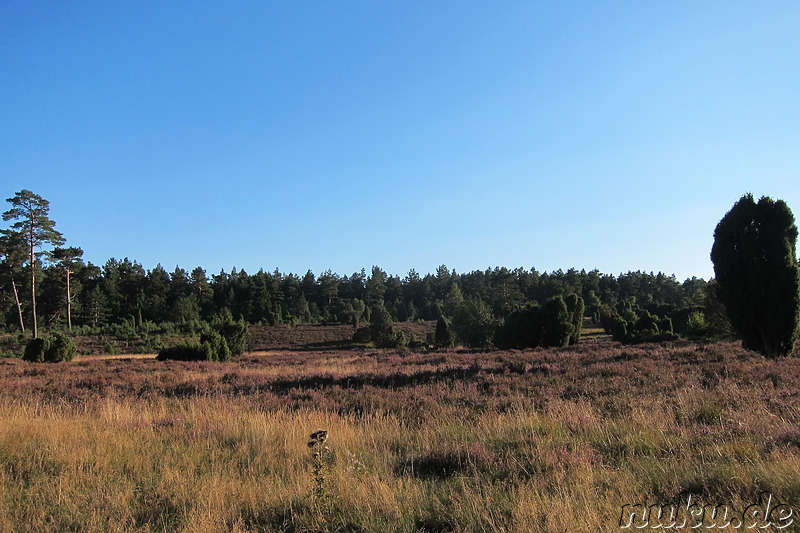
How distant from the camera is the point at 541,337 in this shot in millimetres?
32594

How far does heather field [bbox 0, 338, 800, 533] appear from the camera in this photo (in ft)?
10.6

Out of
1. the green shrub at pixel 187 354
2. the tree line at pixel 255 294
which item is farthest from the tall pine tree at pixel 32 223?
the green shrub at pixel 187 354

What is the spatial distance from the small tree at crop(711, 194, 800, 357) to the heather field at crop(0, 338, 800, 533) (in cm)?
842

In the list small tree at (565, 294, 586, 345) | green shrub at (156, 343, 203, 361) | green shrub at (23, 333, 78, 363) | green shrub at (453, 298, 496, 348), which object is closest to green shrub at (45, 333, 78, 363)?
green shrub at (23, 333, 78, 363)

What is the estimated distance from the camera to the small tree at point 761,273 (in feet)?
50.3

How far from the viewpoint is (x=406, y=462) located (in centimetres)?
466

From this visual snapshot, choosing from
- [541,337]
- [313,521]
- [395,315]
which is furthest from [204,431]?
[395,315]

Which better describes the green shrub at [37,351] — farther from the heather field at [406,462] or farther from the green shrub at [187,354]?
the heather field at [406,462]

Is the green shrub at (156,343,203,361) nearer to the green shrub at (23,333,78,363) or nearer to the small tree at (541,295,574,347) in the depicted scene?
the green shrub at (23,333,78,363)

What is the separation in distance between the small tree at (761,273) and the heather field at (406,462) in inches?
332

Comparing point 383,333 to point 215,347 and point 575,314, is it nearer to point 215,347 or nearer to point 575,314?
point 575,314

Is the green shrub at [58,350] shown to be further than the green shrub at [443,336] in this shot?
No

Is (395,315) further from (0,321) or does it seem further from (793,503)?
(793,503)

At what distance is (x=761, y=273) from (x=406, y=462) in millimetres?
17284
